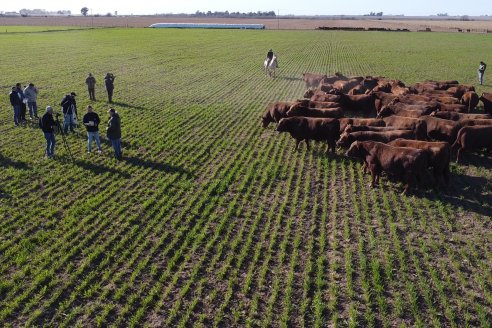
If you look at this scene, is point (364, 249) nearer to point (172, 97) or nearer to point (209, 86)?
point (172, 97)

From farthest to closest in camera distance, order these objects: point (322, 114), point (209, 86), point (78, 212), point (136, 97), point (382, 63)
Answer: point (382, 63) < point (209, 86) < point (136, 97) < point (322, 114) < point (78, 212)

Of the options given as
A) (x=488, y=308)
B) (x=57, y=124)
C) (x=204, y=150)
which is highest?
(x=57, y=124)

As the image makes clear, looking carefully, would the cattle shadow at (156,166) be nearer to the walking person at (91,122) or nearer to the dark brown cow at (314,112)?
the walking person at (91,122)

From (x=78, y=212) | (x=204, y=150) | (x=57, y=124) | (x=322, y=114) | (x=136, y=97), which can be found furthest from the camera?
(x=136, y=97)

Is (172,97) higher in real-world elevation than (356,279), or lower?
higher

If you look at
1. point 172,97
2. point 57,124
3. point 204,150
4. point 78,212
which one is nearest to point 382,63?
point 172,97

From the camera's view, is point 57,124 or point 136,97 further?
point 136,97
